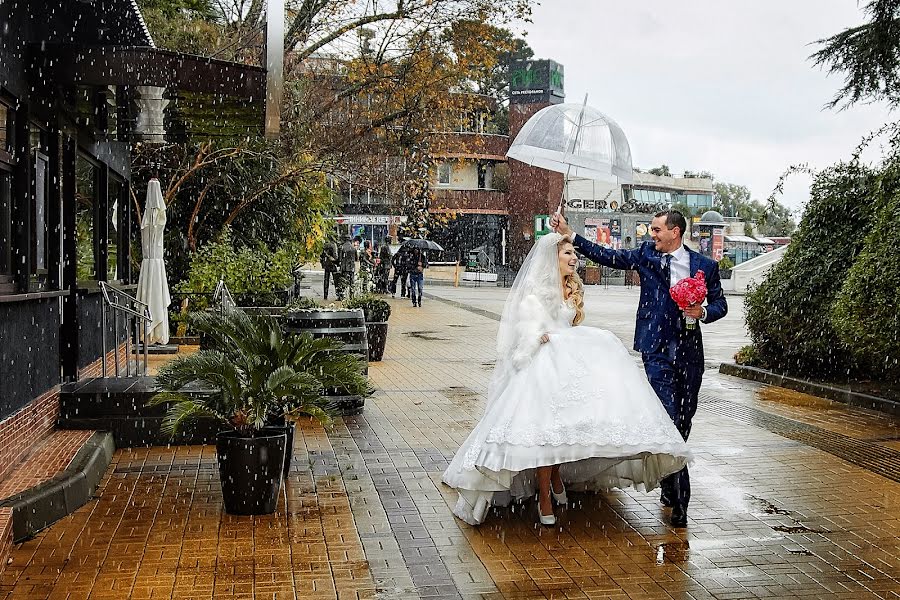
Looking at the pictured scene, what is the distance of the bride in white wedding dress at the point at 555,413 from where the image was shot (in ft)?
19.7

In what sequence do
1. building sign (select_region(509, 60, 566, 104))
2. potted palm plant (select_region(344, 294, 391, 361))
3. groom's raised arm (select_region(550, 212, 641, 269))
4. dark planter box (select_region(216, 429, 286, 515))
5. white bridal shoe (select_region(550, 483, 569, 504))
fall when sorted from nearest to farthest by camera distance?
dark planter box (select_region(216, 429, 286, 515)) → white bridal shoe (select_region(550, 483, 569, 504)) → groom's raised arm (select_region(550, 212, 641, 269)) → potted palm plant (select_region(344, 294, 391, 361)) → building sign (select_region(509, 60, 566, 104))

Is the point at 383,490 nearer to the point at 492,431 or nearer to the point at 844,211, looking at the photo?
the point at 492,431

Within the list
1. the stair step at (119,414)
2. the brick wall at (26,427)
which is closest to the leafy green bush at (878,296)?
the stair step at (119,414)

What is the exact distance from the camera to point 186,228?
22.2 meters

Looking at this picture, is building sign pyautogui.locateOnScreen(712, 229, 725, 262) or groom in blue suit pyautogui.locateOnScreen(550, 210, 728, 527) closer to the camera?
groom in blue suit pyautogui.locateOnScreen(550, 210, 728, 527)

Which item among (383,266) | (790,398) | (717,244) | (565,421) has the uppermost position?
(717,244)

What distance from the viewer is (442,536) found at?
6098 millimetres

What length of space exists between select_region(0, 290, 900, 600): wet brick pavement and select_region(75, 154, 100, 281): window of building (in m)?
4.11

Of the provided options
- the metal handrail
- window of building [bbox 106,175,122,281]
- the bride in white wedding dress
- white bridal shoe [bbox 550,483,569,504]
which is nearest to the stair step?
the metal handrail

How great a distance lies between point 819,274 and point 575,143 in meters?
6.26

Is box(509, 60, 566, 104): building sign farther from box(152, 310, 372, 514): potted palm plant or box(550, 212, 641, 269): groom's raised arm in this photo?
box(152, 310, 372, 514): potted palm plant

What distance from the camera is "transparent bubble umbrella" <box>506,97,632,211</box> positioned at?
8109 mm

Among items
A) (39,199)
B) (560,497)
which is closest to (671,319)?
(560,497)

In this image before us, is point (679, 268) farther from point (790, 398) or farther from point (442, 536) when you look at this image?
point (790, 398)
